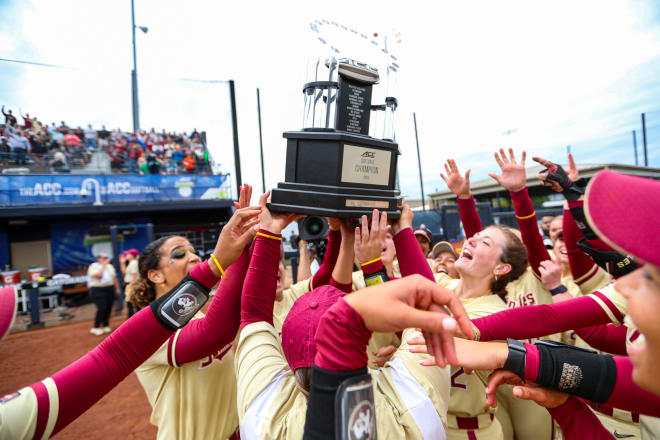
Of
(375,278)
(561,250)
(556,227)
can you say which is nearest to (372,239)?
(375,278)

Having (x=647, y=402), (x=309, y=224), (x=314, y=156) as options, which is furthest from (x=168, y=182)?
(x=647, y=402)

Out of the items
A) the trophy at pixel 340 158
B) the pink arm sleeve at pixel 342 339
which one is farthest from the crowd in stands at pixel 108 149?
the pink arm sleeve at pixel 342 339

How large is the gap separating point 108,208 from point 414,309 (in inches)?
659

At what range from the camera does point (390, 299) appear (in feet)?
2.88

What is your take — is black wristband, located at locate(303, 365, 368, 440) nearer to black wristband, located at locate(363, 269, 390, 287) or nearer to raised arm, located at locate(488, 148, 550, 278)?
black wristband, located at locate(363, 269, 390, 287)

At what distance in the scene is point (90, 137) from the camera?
15500mm

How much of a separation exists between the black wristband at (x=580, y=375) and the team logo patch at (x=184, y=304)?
136 cm

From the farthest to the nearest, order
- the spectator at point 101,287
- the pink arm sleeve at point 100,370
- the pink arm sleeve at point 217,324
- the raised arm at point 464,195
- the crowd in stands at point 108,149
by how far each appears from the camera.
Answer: the crowd in stands at point 108,149 < the spectator at point 101,287 < the raised arm at point 464,195 < the pink arm sleeve at point 217,324 < the pink arm sleeve at point 100,370

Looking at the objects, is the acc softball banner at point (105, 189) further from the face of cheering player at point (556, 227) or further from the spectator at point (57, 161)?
the face of cheering player at point (556, 227)

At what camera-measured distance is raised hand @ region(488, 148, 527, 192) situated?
263 cm

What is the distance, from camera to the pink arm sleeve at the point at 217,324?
5.53ft

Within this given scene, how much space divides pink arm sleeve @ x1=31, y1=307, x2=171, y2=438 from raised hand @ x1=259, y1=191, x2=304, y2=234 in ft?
1.98

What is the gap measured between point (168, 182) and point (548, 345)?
1680cm

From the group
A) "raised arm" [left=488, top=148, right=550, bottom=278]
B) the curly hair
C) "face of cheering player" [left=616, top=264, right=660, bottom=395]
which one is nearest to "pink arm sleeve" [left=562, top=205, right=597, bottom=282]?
"raised arm" [left=488, top=148, right=550, bottom=278]
